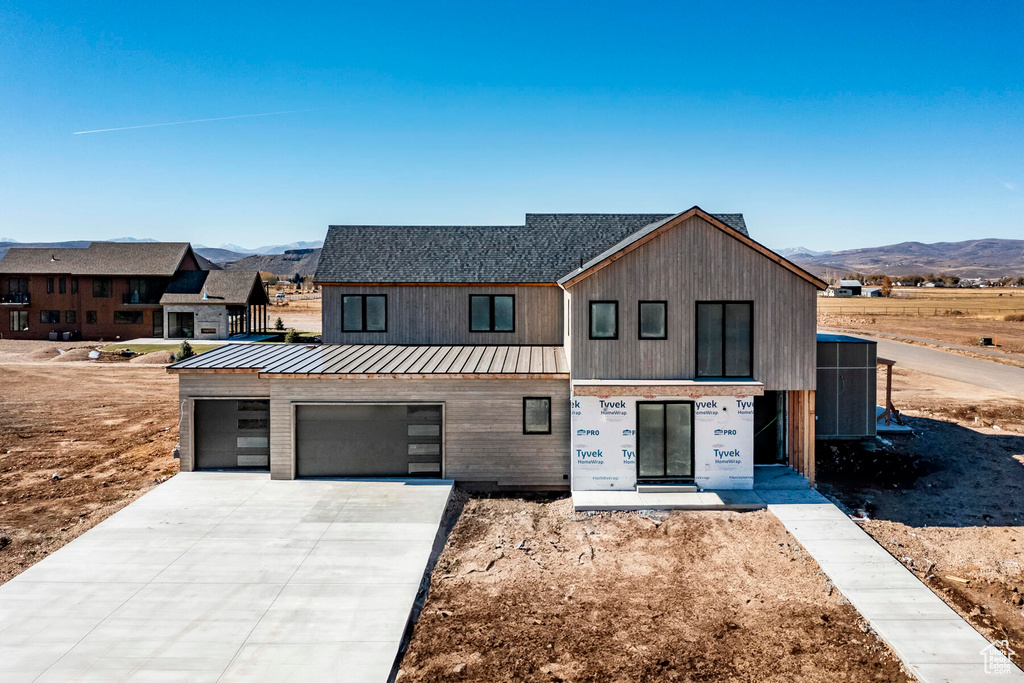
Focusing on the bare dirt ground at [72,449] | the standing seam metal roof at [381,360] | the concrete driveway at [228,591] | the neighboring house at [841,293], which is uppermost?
the neighboring house at [841,293]

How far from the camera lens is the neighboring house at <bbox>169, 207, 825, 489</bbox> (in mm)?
13938

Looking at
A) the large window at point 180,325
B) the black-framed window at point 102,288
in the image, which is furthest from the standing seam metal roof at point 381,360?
the black-framed window at point 102,288

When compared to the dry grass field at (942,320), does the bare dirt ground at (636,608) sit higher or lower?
lower

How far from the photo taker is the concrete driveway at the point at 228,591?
7.62m

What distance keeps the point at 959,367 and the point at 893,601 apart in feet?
95.5

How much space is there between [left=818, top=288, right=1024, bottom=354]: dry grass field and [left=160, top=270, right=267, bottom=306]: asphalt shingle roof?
4839 cm

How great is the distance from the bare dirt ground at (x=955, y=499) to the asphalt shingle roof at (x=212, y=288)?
39557 millimetres

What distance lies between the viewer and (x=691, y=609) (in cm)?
912

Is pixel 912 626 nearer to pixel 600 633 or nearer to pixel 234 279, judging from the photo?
pixel 600 633

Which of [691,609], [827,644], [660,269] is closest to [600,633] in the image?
[691,609]

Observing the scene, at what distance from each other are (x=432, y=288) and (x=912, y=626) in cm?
1462

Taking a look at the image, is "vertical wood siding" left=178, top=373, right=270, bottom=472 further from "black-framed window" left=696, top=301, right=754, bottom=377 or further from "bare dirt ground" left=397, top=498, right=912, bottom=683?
"black-framed window" left=696, top=301, right=754, bottom=377

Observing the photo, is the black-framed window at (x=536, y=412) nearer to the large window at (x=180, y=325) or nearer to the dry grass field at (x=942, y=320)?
the large window at (x=180, y=325)

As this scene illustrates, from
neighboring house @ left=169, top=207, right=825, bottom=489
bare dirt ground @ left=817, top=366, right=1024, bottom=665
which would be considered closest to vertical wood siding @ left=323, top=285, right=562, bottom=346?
neighboring house @ left=169, top=207, right=825, bottom=489
